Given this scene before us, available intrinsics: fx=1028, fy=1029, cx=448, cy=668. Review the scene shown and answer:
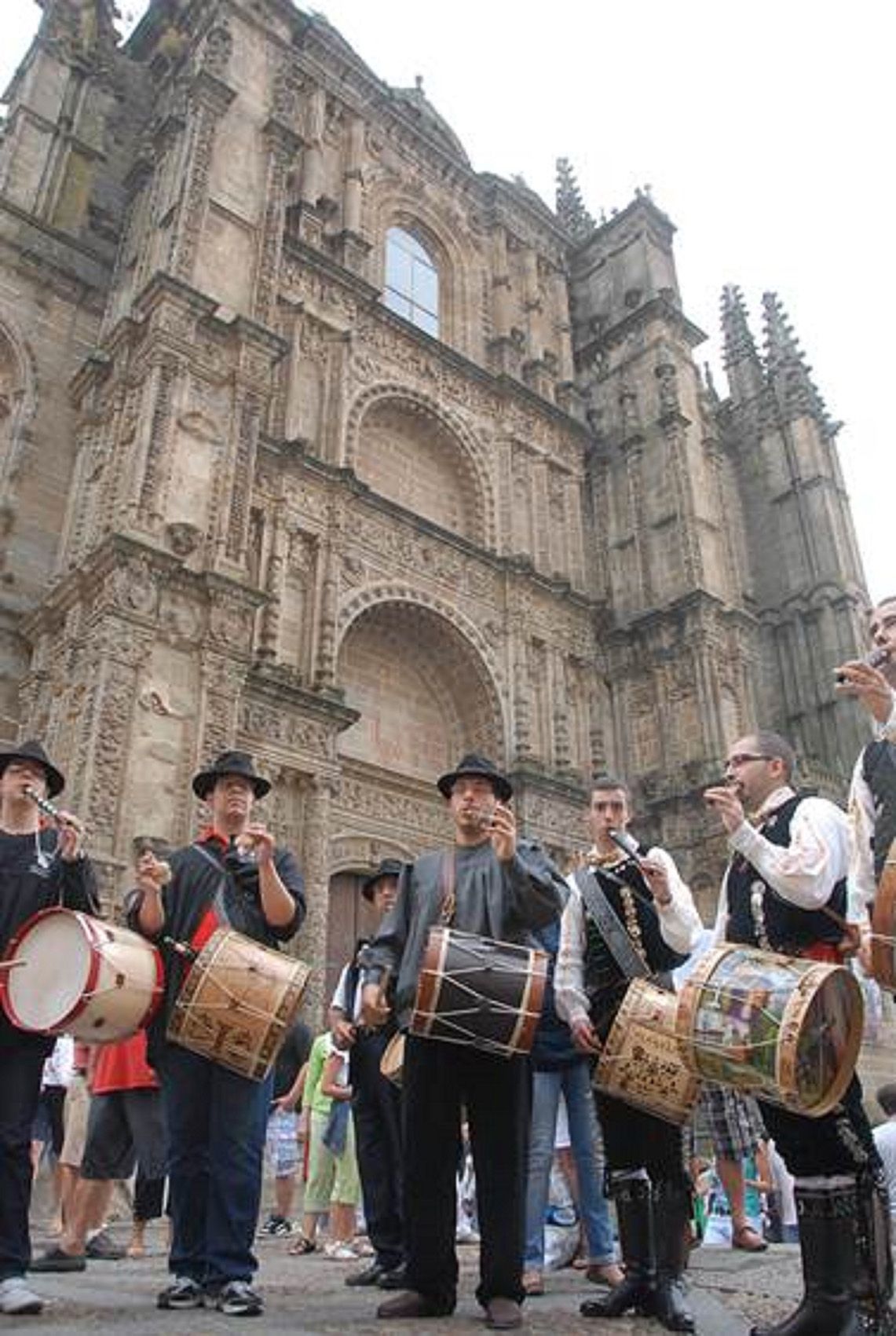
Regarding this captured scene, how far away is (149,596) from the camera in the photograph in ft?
35.6

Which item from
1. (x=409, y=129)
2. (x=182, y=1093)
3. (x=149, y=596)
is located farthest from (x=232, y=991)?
(x=409, y=129)

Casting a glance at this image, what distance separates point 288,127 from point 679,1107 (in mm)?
16078

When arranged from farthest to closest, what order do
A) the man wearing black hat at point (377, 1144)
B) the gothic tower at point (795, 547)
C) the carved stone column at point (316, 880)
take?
the gothic tower at point (795, 547) < the carved stone column at point (316, 880) < the man wearing black hat at point (377, 1144)

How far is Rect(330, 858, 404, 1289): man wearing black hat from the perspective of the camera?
4.45 metres

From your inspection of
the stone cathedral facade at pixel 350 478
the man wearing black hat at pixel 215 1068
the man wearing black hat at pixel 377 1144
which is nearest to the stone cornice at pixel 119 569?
the stone cathedral facade at pixel 350 478

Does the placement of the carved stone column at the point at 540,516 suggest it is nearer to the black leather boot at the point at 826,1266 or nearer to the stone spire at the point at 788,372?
the stone spire at the point at 788,372

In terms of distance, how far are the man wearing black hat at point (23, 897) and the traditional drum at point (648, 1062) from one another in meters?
1.95

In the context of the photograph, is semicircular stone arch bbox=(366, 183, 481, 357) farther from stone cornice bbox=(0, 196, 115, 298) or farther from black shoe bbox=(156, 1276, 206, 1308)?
black shoe bbox=(156, 1276, 206, 1308)

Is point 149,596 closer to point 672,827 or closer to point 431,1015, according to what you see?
point 431,1015

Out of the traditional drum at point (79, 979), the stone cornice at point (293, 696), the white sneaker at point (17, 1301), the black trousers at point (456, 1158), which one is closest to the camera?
the white sneaker at point (17, 1301)

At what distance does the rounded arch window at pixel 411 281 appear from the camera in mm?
18953

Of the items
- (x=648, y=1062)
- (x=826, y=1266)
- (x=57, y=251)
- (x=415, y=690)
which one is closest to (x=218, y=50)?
(x=57, y=251)

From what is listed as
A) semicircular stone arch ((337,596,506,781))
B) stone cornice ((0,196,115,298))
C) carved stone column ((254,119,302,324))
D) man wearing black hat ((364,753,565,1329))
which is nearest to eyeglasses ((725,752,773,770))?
man wearing black hat ((364,753,565,1329))

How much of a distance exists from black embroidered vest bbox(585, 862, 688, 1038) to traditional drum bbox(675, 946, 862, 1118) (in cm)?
78
